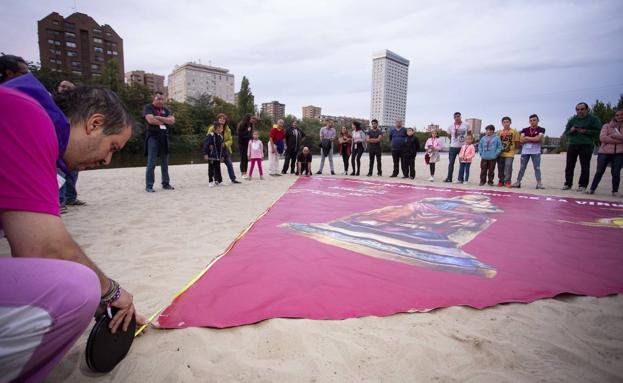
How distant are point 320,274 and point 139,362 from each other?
3.82 feet

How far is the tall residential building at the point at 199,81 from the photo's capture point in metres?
93.1

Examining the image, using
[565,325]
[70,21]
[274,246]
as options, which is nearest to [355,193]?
[274,246]

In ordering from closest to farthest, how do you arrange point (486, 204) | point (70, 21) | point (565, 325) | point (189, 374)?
point (189, 374) → point (565, 325) → point (486, 204) → point (70, 21)

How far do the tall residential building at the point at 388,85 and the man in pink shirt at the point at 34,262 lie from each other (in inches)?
4426

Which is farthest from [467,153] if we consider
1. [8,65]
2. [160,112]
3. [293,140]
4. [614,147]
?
[8,65]

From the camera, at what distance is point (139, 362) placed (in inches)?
53.2

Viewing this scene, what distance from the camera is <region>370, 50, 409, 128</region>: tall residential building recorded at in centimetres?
11000

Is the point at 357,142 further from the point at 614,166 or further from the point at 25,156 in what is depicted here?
the point at 25,156

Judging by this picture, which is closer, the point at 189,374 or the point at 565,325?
the point at 189,374

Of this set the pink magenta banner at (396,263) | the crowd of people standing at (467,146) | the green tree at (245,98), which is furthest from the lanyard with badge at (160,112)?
the green tree at (245,98)

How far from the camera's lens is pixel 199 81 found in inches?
3772

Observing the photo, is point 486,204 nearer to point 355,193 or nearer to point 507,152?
point 355,193

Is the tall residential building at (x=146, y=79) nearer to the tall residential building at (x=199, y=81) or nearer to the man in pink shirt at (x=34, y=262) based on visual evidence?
the tall residential building at (x=199, y=81)

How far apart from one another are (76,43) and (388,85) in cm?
9171
